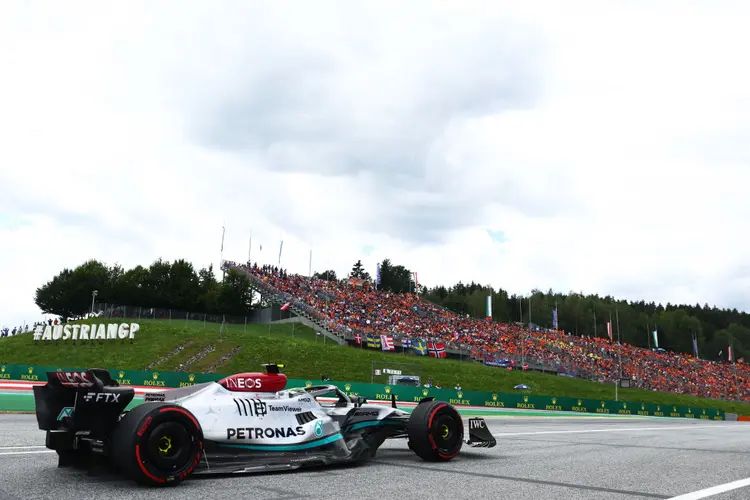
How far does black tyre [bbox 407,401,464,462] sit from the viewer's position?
336 inches

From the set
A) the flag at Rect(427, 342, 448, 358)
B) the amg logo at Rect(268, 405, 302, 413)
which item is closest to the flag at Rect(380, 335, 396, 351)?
the flag at Rect(427, 342, 448, 358)

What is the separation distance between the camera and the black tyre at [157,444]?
18.7 feet

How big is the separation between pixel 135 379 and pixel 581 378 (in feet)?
150

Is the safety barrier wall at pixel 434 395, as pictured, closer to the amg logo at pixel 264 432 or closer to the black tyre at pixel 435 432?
the black tyre at pixel 435 432

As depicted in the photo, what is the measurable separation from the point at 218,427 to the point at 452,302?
431 feet

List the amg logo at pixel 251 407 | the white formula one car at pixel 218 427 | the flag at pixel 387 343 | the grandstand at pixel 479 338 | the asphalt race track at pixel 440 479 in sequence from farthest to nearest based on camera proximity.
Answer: the grandstand at pixel 479 338 < the flag at pixel 387 343 < the amg logo at pixel 251 407 < the white formula one car at pixel 218 427 < the asphalt race track at pixel 440 479

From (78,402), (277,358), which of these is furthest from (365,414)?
(277,358)

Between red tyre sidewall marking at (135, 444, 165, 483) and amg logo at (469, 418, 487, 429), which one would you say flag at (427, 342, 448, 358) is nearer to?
amg logo at (469, 418, 487, 429)

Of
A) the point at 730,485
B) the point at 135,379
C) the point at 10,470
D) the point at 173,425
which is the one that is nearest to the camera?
the point at 173,425

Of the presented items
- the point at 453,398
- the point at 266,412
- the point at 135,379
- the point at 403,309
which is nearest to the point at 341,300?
the point at 403,309

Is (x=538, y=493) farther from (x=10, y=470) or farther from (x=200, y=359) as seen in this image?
(x=200, y=359)

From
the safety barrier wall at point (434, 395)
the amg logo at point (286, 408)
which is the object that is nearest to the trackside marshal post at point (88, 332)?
the safety barrier wall at point (434, 395)

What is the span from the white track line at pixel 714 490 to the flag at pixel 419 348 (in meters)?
49.9

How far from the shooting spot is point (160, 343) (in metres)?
50.2
